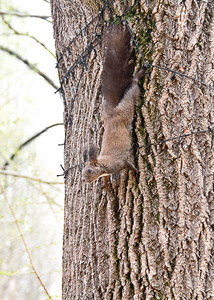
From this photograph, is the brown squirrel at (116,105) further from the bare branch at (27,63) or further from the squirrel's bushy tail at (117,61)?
the bare branch at (27,63)

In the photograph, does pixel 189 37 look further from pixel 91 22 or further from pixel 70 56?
pixel 70 56

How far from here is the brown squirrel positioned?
6.19 feet

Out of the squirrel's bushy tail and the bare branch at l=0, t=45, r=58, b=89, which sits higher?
the bare branch at l=0, t=45, r=58, b=89

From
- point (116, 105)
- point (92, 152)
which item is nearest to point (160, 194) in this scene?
point (92, 152)

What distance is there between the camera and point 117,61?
6.28 ft

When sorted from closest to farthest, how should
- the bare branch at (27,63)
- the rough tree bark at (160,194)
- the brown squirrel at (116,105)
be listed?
the rough tree bark at (160,194)
the brown squirrel at (116,105)
the bare branch at (27,63)

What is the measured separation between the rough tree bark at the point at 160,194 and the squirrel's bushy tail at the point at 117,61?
0.07m

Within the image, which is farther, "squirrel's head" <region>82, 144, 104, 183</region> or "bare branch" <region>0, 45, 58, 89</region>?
"bare branch" <region>0, 45, 58, 89</region>

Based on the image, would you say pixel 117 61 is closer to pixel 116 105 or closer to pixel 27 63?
pixel 116 105

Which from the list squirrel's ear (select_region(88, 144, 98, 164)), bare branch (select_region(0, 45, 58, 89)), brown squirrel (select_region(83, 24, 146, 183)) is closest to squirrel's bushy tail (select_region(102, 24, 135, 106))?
brown squirrel (select_region(83, 24, 146, 183))

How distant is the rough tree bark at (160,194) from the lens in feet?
4.96

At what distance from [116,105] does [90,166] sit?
0.40 metres

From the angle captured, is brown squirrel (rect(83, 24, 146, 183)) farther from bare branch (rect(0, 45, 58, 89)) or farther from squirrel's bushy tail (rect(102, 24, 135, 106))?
bare branch (rect(0, 45, 58, 89))

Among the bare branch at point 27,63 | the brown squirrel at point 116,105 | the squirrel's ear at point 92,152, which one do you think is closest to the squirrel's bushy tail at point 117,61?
the brown squirrel at point 116,105
